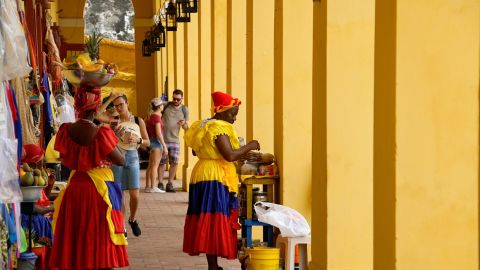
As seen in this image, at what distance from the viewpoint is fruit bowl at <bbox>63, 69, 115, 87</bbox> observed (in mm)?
8703

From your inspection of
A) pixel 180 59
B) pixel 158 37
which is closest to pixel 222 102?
pixel 180 59

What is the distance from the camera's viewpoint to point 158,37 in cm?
2500

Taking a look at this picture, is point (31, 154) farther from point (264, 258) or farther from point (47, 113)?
point (47, 113)

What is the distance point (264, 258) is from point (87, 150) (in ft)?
5.89

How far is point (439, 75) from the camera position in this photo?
19.8ft

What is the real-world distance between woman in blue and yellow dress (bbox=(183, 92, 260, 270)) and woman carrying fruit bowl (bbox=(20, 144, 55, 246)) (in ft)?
4.23

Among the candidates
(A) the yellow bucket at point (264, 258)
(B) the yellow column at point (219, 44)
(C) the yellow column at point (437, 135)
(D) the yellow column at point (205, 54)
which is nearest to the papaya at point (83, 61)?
(A) the yellow bucket at point (264, 258)

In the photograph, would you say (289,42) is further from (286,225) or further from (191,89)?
(191,89)

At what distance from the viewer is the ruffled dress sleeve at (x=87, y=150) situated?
8.26m

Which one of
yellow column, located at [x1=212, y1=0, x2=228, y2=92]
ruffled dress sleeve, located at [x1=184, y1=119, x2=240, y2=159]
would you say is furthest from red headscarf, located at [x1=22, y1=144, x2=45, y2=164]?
yellow column, located at [x1=212, y1=0, x2=228, y2=92]

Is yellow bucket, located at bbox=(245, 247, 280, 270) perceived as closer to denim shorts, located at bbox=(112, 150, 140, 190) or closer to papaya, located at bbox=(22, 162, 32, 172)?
papaya, located at bbox=(22, 162, 32, 172)

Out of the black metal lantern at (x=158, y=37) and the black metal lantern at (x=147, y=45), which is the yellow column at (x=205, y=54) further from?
the black metal lantern at (x=147, y=45)

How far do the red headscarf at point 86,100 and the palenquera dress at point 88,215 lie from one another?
194mm

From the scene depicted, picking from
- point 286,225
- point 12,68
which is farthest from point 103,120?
point 12,68
